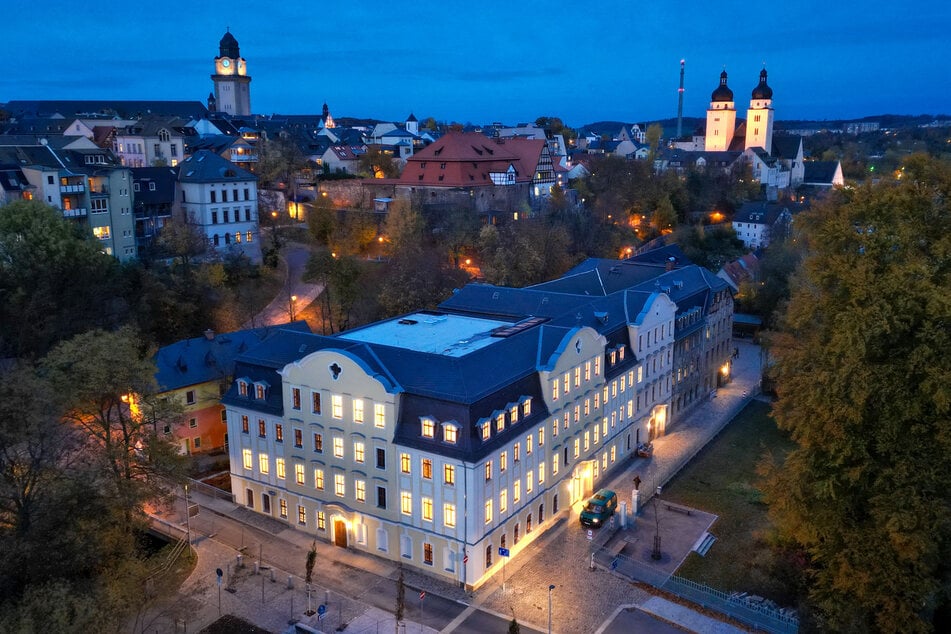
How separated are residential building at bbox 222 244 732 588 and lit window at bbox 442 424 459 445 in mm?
44

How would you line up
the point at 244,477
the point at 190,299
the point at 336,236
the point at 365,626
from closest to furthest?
1. the point at 365,626
2. the point at 244,477
3. the point at 190,299
4. the point at 336,236

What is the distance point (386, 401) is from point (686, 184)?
78.2 m

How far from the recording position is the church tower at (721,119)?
134125 millimetres

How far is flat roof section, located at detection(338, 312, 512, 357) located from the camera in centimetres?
3580

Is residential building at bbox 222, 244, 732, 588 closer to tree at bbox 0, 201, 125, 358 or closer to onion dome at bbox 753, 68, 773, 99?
tree at bbox 0, 201, 125, 358

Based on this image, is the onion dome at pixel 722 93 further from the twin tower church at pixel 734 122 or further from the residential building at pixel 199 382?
the residential building at pixel 199 382

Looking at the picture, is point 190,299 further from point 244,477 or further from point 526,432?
point 526,432

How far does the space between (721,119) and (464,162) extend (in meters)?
73.8

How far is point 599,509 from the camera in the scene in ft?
116

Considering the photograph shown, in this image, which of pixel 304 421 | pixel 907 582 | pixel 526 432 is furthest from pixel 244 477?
pixel 907 582

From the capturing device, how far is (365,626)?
28.1 meters

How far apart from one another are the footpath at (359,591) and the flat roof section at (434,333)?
31.6ft

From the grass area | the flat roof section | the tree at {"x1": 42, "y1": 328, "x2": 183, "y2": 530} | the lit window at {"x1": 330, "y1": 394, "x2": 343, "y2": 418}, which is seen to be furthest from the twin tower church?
the tree at {"x1": 42, "y1": 328, "x2": 183, "y2": 530}

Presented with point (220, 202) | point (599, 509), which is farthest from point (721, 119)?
point (599, 509)
